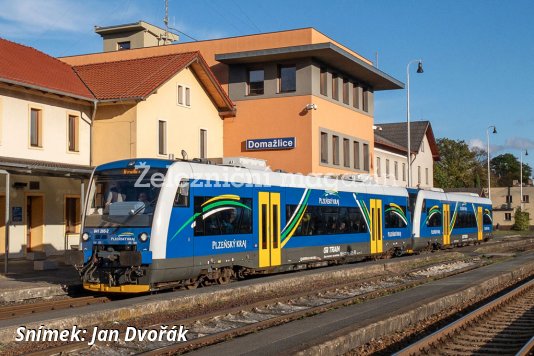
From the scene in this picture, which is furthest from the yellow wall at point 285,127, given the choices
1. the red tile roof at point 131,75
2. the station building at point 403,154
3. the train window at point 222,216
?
the train window at point 222,216

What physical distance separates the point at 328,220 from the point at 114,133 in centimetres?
1020

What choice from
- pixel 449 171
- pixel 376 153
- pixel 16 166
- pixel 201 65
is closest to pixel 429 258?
pixel 201 65

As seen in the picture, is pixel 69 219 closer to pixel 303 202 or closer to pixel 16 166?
pixel 16 166

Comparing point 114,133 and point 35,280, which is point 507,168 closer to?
point 114,133

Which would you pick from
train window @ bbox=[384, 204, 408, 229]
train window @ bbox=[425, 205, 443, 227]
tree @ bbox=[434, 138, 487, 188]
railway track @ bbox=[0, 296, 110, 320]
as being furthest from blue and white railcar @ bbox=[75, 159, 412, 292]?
tree @ bbox=[434, 138, 487, 188]

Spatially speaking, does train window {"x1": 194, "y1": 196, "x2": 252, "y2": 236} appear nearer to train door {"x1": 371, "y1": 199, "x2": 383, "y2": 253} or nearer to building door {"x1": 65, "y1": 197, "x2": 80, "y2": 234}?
train door {"x1": 371, "y1": 199, "x2": 383, "y2": 253}

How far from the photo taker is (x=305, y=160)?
1298 inches

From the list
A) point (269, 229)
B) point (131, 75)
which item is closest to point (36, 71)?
point (131, 75)

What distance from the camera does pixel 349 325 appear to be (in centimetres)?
1120

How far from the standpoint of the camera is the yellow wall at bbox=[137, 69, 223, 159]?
2836 centimetres

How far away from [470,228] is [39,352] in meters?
34.6

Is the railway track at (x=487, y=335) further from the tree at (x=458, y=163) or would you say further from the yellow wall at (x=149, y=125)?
the tree at (x=458, y=163)

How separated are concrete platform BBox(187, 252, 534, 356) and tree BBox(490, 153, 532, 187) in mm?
133034

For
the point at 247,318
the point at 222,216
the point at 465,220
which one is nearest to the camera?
the point at 247,318
